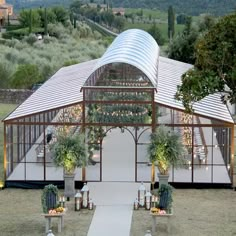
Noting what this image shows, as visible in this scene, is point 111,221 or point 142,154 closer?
point 111,221

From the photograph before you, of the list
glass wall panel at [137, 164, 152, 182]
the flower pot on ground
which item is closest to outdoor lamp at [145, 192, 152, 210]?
the flower pot on ground

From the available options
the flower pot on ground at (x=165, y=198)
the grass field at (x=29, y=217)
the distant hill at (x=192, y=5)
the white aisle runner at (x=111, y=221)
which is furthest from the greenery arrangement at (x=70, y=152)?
the distant hill at (x=192, y=5)

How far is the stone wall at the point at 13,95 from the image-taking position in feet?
153

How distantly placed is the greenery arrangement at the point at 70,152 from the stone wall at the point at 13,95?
2472 cm

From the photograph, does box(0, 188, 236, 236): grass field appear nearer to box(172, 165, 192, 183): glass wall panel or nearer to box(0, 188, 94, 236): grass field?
box(0, 188, 94, 236): grass field

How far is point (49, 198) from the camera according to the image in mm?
18938

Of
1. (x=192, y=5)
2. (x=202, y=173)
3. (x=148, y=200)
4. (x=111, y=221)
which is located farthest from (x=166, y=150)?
(x=192, y=5)

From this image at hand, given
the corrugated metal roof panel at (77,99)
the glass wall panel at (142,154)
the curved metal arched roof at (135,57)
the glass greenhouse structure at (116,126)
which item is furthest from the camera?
the glass wall panel at (142,154)

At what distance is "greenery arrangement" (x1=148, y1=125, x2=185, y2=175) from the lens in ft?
72.9

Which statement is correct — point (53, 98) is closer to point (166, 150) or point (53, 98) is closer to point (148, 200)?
point (166, 150)

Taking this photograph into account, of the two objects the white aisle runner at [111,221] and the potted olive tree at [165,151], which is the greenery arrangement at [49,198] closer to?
the white aisle runner at [111,221]

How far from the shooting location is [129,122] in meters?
24.0

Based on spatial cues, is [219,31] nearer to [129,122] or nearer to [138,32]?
[129,122]

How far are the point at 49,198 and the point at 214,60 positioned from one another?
5.42 metres
